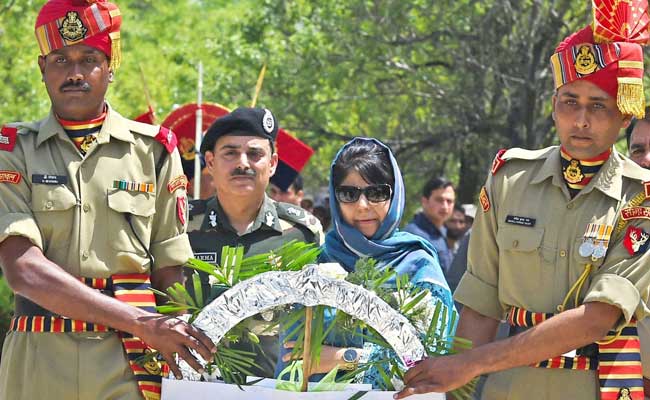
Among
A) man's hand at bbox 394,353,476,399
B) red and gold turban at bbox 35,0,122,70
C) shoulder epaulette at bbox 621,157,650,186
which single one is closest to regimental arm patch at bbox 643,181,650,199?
shoulder epaulette at bbox 621,157,650,186

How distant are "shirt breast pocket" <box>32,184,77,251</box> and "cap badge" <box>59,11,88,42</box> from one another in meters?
0.54

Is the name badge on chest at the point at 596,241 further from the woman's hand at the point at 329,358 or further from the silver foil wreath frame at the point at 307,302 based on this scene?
the woman's hand at the point at 329,358

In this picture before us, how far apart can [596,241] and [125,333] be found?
1.65 meters

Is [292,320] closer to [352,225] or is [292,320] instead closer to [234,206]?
[352,225]

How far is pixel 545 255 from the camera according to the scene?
425cm

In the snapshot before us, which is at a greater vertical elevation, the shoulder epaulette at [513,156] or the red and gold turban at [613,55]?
the red and gold turban at [613,55]

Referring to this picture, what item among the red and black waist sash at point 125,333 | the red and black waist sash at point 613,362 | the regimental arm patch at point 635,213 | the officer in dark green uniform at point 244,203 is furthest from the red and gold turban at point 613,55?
the officer in dark green uniform at point 244,203

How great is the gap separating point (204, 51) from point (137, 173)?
16806 millimetres

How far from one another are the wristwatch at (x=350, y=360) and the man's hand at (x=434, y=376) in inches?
16.0

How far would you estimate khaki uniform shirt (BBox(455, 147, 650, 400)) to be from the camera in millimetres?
4156

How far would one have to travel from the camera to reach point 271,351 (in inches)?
181

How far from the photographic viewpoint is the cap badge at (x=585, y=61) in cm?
428

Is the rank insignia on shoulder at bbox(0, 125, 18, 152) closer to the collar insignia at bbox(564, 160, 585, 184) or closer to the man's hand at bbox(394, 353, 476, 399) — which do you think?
the man's hand at bbox(394, 353, 476, 399)

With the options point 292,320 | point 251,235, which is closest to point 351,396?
→ point 292,320
